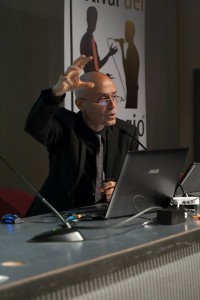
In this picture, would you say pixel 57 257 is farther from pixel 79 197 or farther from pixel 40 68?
pixel 40 68

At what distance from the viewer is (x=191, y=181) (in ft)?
9.11

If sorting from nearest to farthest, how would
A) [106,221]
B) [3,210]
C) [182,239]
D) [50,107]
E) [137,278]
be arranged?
[137,278], [182,239], [106,221], [50,107], [3,210]

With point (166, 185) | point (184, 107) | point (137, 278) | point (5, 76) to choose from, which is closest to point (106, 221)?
point (166, 185)

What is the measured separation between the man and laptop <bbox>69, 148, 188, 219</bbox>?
542mm

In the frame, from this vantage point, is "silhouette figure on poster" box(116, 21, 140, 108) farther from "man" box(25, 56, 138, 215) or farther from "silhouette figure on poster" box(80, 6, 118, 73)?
"man" box(25, 56, 138, 215)

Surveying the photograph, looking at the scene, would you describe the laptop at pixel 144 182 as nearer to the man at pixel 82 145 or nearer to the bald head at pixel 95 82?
the man at pixel 82 145

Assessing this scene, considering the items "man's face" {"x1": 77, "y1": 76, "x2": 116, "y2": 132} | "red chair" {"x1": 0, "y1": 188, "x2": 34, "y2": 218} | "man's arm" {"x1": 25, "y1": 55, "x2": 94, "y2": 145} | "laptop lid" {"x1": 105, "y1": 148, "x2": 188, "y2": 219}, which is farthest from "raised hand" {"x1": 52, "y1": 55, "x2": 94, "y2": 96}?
"red chair" {"x1": 0, "y1": 188, "x2": 34, "y2": 218}

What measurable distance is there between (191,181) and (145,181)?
0.53 m

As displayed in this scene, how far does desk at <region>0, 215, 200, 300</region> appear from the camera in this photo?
1.35 metres

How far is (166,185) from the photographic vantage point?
2.45m

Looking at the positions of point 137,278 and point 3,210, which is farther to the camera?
point 3,210

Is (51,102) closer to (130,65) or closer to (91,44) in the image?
(91,44)

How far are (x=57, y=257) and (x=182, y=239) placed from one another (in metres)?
0.49

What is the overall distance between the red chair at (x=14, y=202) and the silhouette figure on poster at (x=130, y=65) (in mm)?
1439
